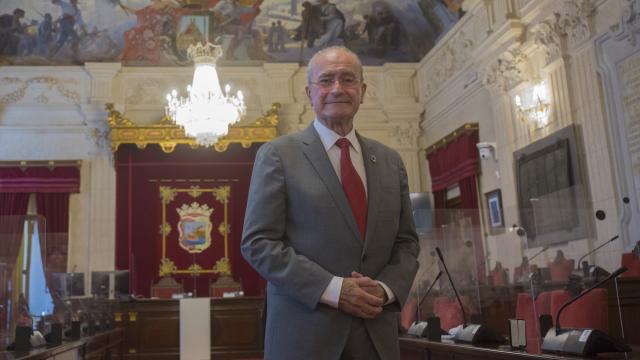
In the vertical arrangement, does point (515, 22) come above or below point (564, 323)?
above

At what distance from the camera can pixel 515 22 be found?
368 inches

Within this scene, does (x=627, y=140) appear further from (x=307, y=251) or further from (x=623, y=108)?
(x=307, y=251)

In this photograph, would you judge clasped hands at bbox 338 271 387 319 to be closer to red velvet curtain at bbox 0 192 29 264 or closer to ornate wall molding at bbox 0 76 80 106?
red velvet curtain at bbox 0 192 29 264

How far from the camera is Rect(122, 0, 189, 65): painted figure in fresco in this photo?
13.5m

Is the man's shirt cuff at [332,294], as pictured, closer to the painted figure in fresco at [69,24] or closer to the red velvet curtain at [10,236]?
the red velvet curtain at [10,236]

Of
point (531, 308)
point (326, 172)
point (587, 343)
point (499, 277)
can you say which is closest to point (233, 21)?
point (499, 277)

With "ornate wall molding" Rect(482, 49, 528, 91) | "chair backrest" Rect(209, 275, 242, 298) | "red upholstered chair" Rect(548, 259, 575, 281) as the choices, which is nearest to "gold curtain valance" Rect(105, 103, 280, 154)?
"chair backrest" Rect(209, 275, 242, 298)

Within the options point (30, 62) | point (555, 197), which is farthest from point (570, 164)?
point (30, 62)

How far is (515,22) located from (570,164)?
2.41 metres

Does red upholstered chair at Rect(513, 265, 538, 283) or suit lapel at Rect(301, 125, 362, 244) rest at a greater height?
suit lapel at Rect(301, 125, 362, 244)

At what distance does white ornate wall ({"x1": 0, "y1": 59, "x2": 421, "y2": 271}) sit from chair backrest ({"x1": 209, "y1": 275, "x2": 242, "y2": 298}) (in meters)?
2.09

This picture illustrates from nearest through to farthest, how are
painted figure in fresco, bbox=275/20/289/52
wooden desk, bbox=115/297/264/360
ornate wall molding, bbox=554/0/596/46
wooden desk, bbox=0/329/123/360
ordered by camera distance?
wooden desk, bbox=0/329/123/360
ornate wall molding, bbox=554/0/596/46
wooden desk, bbox=115/297/264/360
painted figure in fresco, bbox=275/20/289/52

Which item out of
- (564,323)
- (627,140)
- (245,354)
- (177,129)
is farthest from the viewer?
(177,129)

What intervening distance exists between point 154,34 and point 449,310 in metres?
10.0
